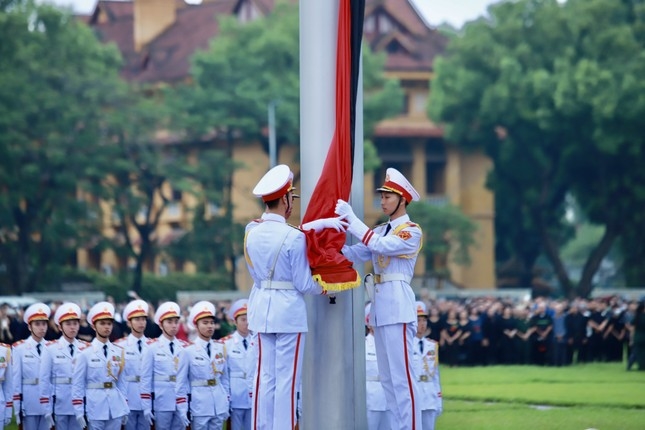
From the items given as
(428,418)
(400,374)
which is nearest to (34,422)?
(428,418)

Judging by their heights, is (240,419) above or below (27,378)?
below

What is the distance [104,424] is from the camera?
11.6 meters

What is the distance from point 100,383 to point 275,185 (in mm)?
3831

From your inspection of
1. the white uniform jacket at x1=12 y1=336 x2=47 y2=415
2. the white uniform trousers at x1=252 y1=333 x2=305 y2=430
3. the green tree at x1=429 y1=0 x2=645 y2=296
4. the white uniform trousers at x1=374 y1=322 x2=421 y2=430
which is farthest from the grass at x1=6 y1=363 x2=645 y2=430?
the green tree at x1=429 y1=0 x2=645 y2=296

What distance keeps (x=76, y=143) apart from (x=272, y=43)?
9003 millimetres

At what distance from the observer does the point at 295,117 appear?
165 ft

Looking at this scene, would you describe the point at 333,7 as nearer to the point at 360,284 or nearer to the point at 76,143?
the point at 360,284

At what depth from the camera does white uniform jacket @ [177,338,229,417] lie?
1183 cm

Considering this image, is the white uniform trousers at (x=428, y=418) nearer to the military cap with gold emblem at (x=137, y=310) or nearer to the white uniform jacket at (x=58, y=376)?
the military cap with gold emblem at (x=137, y=310)

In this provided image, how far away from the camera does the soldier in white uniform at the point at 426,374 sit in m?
11.9

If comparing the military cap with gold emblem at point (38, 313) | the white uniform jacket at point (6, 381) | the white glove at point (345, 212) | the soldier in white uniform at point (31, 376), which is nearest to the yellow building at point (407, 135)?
the military cap with gold emblem at point (38, 313)

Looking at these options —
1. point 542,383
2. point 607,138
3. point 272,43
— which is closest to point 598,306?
point 542,383

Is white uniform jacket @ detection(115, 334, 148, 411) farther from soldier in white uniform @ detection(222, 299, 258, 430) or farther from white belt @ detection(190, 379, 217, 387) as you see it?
soldier in white uniform @ detection(222, 299, 258, 430)

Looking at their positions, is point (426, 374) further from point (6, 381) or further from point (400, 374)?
point (6, 381)
